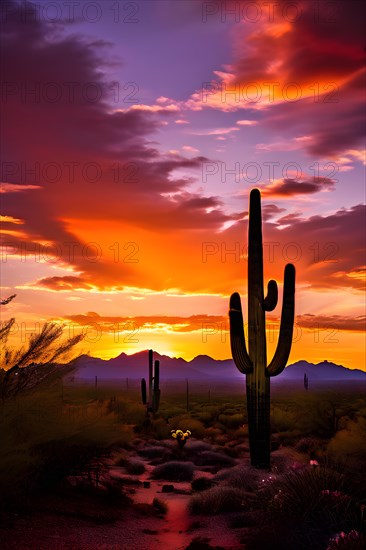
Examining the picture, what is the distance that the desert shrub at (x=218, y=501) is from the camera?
1586 cm

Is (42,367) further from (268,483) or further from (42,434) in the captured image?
(268,483)

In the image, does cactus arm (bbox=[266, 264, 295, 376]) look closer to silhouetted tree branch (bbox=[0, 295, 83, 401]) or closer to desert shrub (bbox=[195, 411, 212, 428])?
silhouetted tree branch (bbox=[0, 295, 83, 401])

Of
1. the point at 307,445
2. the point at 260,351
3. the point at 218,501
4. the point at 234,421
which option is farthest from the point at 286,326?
the point at 234,421

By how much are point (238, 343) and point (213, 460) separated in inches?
283

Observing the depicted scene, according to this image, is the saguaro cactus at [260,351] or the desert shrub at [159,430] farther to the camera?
the desert shrub at [159,430]

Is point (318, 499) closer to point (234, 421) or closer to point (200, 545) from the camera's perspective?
point (200, 545)

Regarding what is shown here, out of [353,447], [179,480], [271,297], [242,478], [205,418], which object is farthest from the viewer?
[205,418]

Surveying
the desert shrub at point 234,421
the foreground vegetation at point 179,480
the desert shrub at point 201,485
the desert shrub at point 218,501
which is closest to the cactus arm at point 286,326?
the foreground vegetation at point 179,480

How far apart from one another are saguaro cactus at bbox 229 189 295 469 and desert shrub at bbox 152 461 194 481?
104 inches

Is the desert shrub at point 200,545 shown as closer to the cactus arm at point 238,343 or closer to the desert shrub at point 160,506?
the desert shrub at point 160,506

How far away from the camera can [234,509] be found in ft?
51.8

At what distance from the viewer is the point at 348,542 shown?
939 cm

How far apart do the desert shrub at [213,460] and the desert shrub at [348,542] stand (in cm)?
1634

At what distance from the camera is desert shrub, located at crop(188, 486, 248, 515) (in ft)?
52.0
